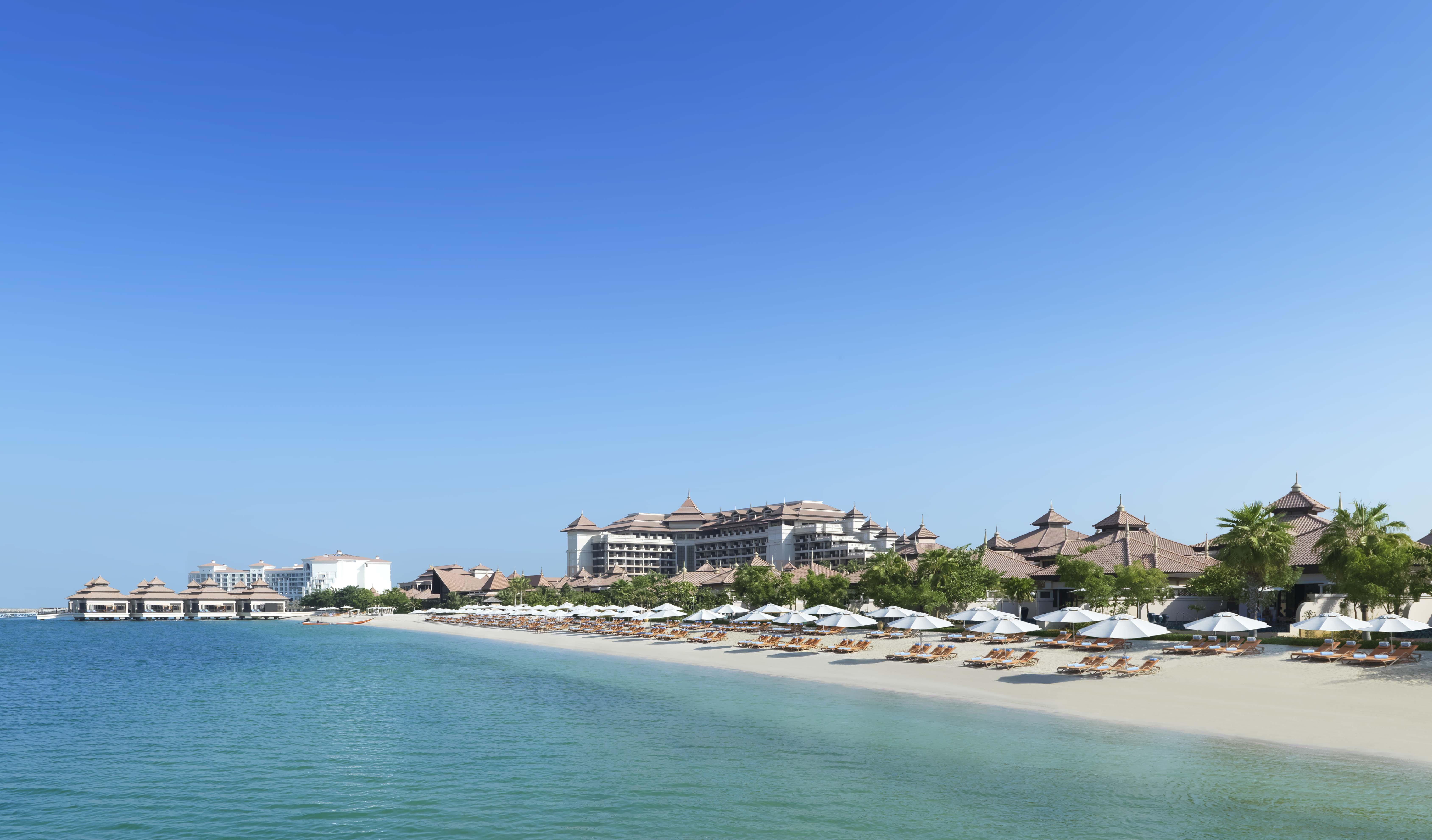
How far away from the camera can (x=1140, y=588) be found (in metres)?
46.2

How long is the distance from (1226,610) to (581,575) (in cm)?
11327

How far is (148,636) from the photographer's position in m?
105

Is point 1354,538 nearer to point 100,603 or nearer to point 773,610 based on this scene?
point 773,610

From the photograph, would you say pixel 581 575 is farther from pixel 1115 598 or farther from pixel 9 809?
pixel 9 809

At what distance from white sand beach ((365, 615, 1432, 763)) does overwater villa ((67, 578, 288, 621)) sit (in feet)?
518

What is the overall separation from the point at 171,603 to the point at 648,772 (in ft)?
582

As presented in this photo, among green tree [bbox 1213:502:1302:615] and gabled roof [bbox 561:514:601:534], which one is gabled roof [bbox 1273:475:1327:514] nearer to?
green tree [bbox 1213:502:1302:615]

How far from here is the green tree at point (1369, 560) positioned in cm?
3534

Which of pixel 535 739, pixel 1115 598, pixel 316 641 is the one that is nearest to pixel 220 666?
pixel 316 641

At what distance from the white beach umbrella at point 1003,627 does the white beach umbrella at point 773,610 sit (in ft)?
67.4

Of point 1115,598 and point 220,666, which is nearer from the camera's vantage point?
point 1115,598

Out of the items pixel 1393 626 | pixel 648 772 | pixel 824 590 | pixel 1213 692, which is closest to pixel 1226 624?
pixel 1213 692

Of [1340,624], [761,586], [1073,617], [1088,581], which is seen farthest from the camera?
[761,586]

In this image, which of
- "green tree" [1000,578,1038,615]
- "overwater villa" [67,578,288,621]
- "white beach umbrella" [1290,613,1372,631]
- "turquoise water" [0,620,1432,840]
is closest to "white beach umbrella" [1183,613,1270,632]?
"white beach umbrella" [1290,613,1372,631]
